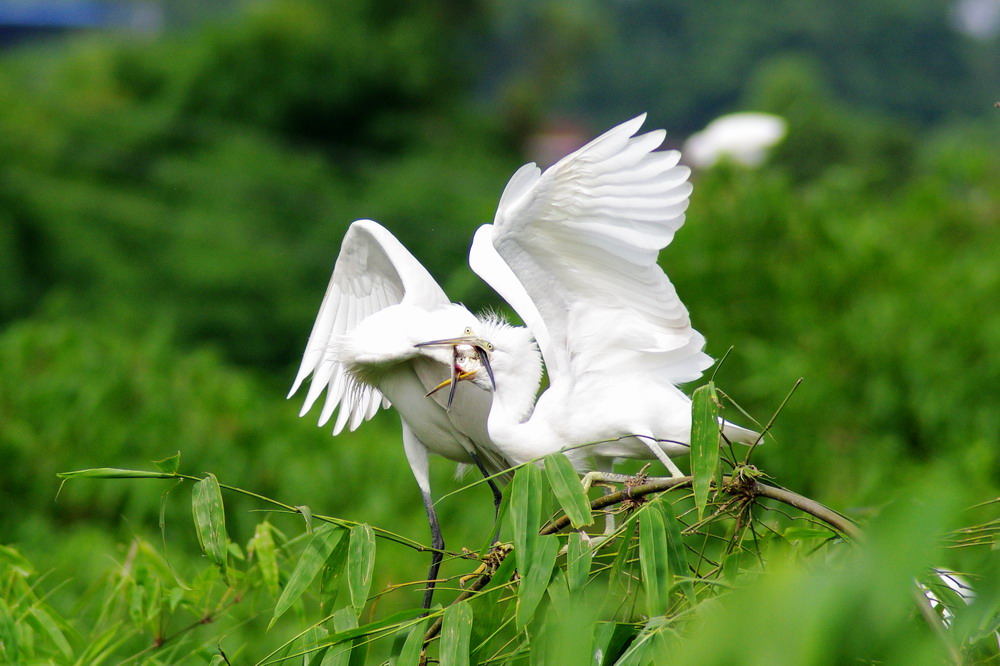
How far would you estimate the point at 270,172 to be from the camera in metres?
13.3

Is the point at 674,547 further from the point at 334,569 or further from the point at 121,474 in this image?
the point at 121,474

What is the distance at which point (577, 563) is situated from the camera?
120cm

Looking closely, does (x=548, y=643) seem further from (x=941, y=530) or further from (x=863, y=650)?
(x=941, y=530)

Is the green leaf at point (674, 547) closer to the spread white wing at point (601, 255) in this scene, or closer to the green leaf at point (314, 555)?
the spread white wing at point (601, 255)

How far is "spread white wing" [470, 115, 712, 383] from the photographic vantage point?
4.61 feet

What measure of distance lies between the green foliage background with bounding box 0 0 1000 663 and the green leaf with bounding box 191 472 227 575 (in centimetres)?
4

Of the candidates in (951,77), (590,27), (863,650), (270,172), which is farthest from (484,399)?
(951,77)

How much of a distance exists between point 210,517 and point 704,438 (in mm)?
569

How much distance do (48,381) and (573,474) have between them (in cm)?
481

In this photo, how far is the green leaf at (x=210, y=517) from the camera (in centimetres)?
127

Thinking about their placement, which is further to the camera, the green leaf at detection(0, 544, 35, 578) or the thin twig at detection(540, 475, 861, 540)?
the green leaf at detection(0, 544, 35, 578)

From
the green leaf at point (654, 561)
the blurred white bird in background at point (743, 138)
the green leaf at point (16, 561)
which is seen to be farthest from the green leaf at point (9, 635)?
the blurred white bird in background at point (743, 138)

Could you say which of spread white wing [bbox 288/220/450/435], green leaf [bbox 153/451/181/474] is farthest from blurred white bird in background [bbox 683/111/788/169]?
green leaf [bbox 153/451/181/474]

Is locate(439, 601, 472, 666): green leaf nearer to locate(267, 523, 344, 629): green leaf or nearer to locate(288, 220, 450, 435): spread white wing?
locate(267, 523, 344, 629): green leaf
